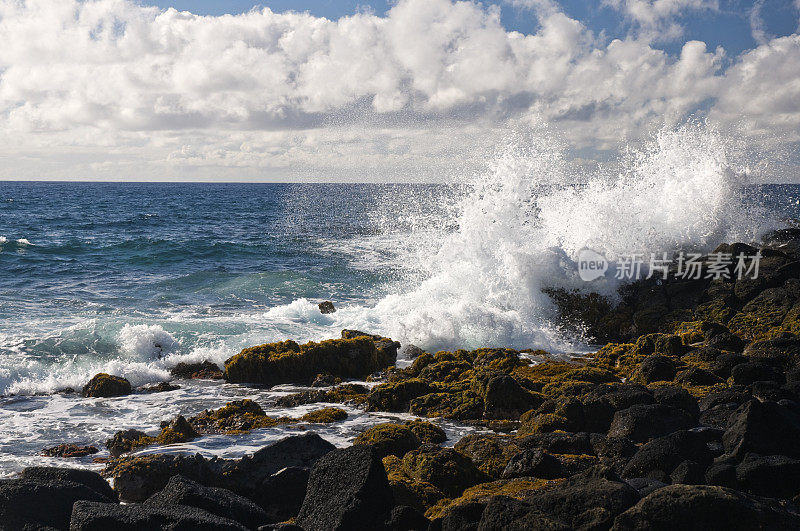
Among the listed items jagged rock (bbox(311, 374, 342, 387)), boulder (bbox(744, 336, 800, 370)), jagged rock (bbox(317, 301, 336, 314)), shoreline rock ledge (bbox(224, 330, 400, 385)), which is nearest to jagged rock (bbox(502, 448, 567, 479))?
boulder (bbox(744, 336, 800, 370))

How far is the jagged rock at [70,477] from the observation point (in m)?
4.69

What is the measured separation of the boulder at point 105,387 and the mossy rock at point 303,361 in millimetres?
1496

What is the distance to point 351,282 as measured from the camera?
19.2 m

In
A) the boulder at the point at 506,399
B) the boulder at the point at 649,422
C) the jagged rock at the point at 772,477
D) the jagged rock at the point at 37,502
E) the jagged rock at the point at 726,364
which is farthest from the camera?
the jagged rock at the point at 726,364

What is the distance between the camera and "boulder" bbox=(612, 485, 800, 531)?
3447 mm

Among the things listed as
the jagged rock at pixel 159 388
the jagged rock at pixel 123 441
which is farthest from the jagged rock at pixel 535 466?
the jagged rock at pixel 159 388

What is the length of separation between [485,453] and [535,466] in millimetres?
635

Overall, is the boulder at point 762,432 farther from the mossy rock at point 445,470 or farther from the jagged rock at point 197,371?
the jagged rock at point 197,371

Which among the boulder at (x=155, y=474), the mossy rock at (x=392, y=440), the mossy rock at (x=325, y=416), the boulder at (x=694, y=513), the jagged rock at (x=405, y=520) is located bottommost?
the mossy rock at (x=325, y=416)

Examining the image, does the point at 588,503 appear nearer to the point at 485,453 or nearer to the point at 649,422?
the point at 485,453

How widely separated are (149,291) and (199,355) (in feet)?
23.6

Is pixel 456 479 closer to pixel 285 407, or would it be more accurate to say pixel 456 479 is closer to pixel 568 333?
pixel 285 407

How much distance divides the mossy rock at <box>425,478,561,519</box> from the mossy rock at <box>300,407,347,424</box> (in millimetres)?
2799

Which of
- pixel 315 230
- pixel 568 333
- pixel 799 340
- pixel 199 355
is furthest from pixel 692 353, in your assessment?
pixel 315 230
